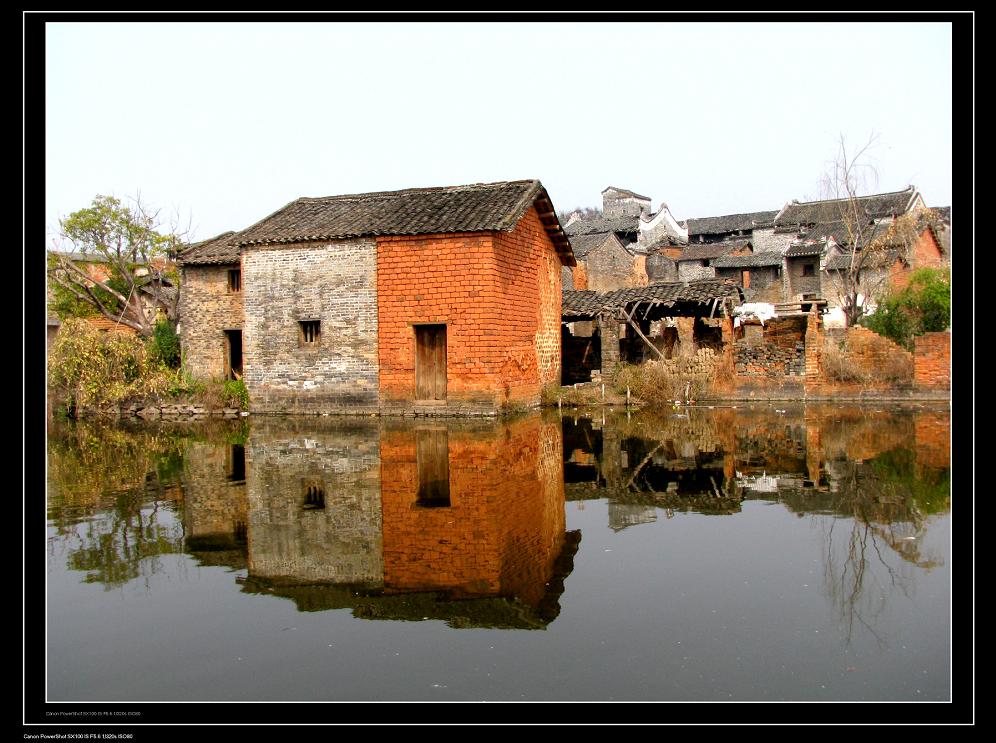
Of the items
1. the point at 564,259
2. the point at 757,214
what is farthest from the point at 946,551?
the point at 757,214

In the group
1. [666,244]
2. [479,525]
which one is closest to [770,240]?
[666,244]

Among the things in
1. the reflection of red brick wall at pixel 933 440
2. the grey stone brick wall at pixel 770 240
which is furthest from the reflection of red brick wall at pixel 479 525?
the grey stone brick wall at pixel 770 240

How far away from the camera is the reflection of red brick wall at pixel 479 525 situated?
19.9ft

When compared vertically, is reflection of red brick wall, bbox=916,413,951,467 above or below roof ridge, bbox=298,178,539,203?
below

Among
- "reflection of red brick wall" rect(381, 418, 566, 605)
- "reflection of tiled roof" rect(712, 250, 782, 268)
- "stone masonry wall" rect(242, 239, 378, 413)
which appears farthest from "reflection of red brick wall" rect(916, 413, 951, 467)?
"reflection of tiled roof" rect(712, 250, 782, 268)

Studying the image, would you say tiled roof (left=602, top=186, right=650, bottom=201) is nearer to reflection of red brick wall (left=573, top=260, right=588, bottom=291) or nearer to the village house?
reflection of red brick wall (left=573, top=260, right=588, bottom=291)

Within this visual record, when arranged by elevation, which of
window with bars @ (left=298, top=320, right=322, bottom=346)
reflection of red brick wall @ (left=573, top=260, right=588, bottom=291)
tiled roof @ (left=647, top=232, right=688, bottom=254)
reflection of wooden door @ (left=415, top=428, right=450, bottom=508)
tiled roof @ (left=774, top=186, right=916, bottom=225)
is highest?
tiled roof @ (left=774, top=186, right=916, bottom=225)

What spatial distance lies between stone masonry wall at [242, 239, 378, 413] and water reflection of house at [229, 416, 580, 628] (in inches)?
218

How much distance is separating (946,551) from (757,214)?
162 ft

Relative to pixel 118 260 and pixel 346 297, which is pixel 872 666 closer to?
pixel 346 297

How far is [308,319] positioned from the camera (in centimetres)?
1933

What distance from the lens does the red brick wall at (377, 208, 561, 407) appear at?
17484mm

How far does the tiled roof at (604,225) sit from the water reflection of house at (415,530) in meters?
42.2

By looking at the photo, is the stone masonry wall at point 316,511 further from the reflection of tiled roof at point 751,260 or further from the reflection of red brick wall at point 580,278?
the reflection of tiled roof at point 751,260
